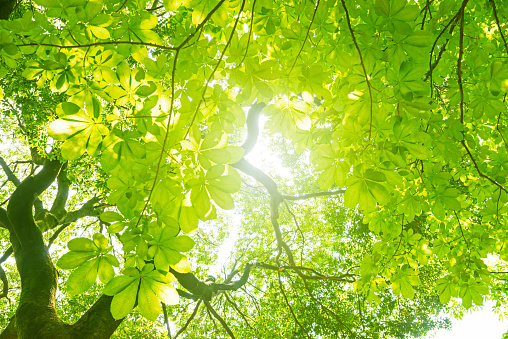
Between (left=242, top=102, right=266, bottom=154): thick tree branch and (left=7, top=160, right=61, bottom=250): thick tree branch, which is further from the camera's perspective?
(left=242, top=102, right=266, bottom=154): thick tree branch

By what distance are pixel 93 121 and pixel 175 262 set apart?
1.95 feet

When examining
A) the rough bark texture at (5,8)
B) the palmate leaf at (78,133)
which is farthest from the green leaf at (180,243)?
the rough bark texture at (5,8)

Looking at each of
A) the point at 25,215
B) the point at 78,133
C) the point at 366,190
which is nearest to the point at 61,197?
the point at 25,215

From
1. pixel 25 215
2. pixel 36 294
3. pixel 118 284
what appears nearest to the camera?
pixel 118 284

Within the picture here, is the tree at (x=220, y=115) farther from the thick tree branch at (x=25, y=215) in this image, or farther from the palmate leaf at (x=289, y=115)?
the thick tree branch at (x=25, y=215)

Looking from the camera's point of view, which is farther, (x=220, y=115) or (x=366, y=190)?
(x=220, y=115)

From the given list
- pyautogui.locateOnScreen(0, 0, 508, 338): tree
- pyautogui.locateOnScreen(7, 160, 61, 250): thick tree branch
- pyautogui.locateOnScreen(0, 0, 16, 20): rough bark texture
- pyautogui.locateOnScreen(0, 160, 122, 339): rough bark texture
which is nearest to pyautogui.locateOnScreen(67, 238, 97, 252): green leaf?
pyautogui.locateOnScreen(0, 0, 508, 338): tree

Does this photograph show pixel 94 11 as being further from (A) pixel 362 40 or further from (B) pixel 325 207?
(B) pixel 325 207

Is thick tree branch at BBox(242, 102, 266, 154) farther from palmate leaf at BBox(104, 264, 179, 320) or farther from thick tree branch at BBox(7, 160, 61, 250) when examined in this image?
palmate leaf at BBox(104, 264, 179, 320)

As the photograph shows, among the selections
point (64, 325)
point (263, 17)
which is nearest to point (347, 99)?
point (263, 17)

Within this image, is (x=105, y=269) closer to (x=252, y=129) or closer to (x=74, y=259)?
(x=74, y=259)

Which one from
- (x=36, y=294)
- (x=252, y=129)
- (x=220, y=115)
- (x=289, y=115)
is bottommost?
(x=36, y=294)

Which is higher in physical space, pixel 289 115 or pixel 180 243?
pixel 289 115

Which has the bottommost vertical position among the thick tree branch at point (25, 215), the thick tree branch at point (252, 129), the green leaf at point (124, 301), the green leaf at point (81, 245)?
the green leaf at point (124, 301)
